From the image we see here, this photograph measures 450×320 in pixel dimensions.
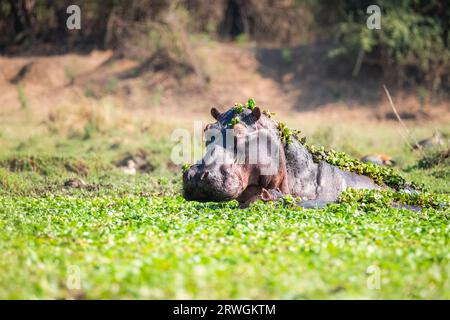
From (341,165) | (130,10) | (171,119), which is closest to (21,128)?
(171,119)

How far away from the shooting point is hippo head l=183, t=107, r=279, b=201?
6311 mm

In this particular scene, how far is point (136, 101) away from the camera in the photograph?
21.0 meters

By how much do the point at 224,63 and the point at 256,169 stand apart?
674 inches

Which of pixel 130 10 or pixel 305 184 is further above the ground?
pixel 130 10

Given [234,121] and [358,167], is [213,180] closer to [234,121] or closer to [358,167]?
[234,121]

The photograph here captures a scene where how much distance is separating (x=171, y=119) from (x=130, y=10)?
5.78m

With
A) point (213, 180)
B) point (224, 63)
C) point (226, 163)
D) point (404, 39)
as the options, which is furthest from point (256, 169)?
point (224, 63)

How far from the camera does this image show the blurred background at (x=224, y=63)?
67.5ft

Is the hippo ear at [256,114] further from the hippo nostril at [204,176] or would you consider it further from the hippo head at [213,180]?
the hippo nostril at [204,176]

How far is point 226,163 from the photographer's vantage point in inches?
256

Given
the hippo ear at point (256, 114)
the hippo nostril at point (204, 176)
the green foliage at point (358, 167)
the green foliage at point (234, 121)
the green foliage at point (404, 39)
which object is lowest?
the green foliage at point (358, 167)

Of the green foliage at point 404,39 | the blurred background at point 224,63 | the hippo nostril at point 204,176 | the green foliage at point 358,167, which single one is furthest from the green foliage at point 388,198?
the green foliage at point 404,39

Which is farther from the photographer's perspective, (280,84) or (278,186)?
(280,84)
